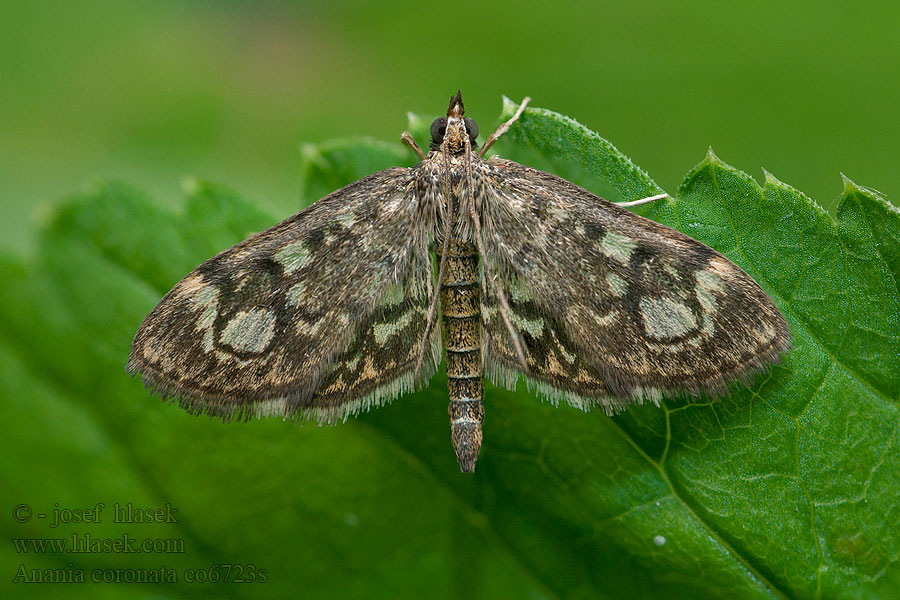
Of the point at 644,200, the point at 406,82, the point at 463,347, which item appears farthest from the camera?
the point at 406,82

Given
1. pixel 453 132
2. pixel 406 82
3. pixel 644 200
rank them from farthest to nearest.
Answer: pixel 406 82 → pixel 453 132 → pixel 644 200

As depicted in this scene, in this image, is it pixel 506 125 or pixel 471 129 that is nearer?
pixel 506 125

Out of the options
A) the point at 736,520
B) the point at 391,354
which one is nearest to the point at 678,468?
the point at 736,520

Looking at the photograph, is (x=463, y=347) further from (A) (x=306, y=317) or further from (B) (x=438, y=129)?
(B) (x=438, y=129)

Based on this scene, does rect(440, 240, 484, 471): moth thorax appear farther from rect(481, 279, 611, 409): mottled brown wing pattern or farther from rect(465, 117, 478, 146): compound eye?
rect(465, 117, 478, 146): compound eye

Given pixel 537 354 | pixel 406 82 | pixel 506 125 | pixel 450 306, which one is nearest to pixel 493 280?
pixel 450 306

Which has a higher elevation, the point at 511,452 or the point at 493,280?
the point at 493,280

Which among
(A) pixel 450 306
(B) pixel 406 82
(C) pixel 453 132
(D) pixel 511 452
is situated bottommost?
(D) pixel 511 452

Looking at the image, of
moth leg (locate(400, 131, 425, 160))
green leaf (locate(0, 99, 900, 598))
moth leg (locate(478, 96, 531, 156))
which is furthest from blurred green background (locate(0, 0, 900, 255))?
moth leg (locate(478, 96, 531, 156))
